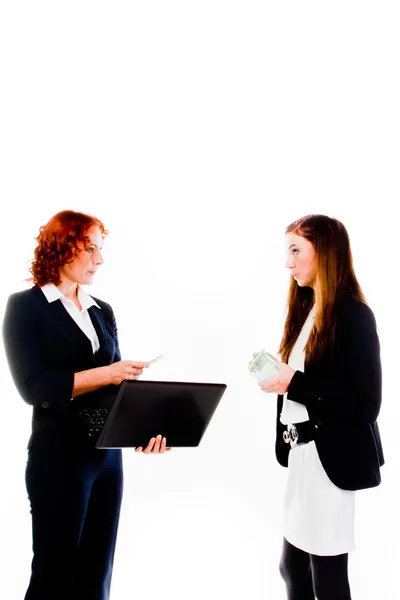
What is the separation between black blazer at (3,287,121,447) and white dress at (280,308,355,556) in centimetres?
64

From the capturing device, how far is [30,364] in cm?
165

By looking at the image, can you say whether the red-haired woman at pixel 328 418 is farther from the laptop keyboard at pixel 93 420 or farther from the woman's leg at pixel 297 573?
the laptop keyboard at pixel 93 420

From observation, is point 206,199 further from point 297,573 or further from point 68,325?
point 297,573

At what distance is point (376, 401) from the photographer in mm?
1581

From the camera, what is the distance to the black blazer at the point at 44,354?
1.63 meters

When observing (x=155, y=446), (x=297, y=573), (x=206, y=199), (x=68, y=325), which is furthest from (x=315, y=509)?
(x=206, y=199)

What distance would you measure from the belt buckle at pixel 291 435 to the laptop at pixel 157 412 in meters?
0.24

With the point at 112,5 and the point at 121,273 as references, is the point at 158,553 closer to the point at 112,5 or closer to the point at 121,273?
the point at 121,273

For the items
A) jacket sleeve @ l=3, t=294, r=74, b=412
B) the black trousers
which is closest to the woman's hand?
the black trousers

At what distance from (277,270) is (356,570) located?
4.53 feet

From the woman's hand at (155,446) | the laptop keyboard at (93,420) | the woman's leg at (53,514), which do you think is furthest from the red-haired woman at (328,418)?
the woman's leg at (53,514)

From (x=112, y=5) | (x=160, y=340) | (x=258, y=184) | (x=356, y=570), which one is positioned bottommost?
→ (x=356, y=570)

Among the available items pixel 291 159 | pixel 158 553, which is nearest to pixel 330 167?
pixel 291 159

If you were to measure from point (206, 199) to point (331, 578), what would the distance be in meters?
1.71
